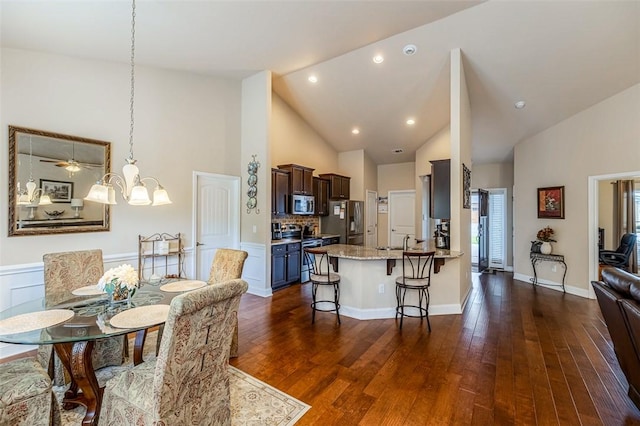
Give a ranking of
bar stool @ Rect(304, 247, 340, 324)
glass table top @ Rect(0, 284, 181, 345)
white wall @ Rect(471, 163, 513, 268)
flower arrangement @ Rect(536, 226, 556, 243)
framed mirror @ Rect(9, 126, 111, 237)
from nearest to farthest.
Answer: glass table top @ Rect(0, 284, 181, 345) < framed mirror @ Rect(9, 126, 111, 237) < bar stool @ Rect(304, 247, 340, 324) < flower arrangement @ Rect(536, 226, 556, 243) < white wall @ Rect(471, 163, 513, 268)

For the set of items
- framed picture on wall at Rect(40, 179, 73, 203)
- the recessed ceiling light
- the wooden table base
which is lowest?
the wooden table base

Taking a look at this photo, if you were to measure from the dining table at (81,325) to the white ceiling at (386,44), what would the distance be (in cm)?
270

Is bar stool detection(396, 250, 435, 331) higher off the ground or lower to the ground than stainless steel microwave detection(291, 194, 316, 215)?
lower

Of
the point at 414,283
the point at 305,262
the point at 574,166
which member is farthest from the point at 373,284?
the point at 574,166

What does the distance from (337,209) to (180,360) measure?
564 cm

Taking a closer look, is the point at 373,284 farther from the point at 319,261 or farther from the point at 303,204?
the point at 303,204

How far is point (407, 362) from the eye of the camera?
8.98 feet

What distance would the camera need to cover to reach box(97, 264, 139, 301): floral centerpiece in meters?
2.06

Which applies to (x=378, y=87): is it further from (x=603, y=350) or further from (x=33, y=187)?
(x=33, y=187)

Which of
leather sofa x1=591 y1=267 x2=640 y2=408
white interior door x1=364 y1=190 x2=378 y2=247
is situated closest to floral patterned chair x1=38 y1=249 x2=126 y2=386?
leather sofa x1=591 y1=267 x2=640 y2=408

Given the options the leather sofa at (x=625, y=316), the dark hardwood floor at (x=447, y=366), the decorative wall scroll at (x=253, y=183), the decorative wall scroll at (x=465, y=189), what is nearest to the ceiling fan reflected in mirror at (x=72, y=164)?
the decorative wall scroll at (x=253, y=183)

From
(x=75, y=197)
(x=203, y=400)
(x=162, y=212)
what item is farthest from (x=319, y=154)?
(x=203, y=400)

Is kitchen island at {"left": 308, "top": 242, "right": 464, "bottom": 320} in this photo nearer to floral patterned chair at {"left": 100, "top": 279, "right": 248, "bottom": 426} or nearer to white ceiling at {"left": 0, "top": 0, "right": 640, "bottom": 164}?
floral patterned chair at {"left": 100, "top": 279, "right": 248, "bottom": 426}

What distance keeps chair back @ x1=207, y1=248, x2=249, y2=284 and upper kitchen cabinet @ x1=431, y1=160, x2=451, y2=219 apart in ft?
10.0
